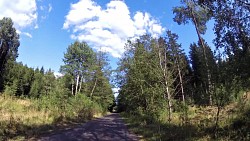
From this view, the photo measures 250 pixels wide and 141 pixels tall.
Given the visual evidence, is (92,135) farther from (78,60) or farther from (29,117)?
(78,60)

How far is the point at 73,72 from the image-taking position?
66000mm

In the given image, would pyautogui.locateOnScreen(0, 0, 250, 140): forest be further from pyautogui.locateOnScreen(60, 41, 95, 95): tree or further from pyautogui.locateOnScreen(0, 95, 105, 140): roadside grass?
pyautogui.locateOnScreen(60, 41, 95, 95): tree

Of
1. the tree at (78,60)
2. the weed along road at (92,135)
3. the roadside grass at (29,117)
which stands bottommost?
the weed along road at (92,135)

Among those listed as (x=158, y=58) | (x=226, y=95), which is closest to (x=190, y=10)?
(x=158, y=58)

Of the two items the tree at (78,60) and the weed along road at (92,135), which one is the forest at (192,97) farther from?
the tree at (78,60)

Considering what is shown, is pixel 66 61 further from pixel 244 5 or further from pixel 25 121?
pixel 244 5

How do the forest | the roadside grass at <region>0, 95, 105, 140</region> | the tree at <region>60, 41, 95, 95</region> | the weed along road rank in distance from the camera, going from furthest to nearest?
the tree at <region>60, 41, 95, 95</region> < the weed along road < the roadside grass at <region>0, 95, 105, 140</region> < the forest

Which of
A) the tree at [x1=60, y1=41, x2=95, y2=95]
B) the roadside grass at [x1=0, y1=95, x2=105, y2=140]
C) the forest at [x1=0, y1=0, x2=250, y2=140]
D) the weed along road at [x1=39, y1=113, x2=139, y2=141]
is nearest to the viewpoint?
the forest at [x1=0, y1=0, x2=250, y2=140]

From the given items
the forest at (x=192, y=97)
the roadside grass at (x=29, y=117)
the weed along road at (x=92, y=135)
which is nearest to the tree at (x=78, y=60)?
the forest at (x=192, y=97)

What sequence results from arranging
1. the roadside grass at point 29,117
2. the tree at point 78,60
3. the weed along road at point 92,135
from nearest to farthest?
the roadside grass at point 29,117 → the weed along road at point 92,135 → the tree at point 78,60

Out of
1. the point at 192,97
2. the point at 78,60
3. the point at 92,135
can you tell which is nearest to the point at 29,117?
the point at 92,135

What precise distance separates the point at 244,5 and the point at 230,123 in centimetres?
511

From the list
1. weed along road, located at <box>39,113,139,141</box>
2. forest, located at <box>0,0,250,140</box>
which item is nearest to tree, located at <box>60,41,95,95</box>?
forest, located at <box>0,0,250,140</box>

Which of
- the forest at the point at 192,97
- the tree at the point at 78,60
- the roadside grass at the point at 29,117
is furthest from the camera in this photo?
the tree at the point at 78,60
